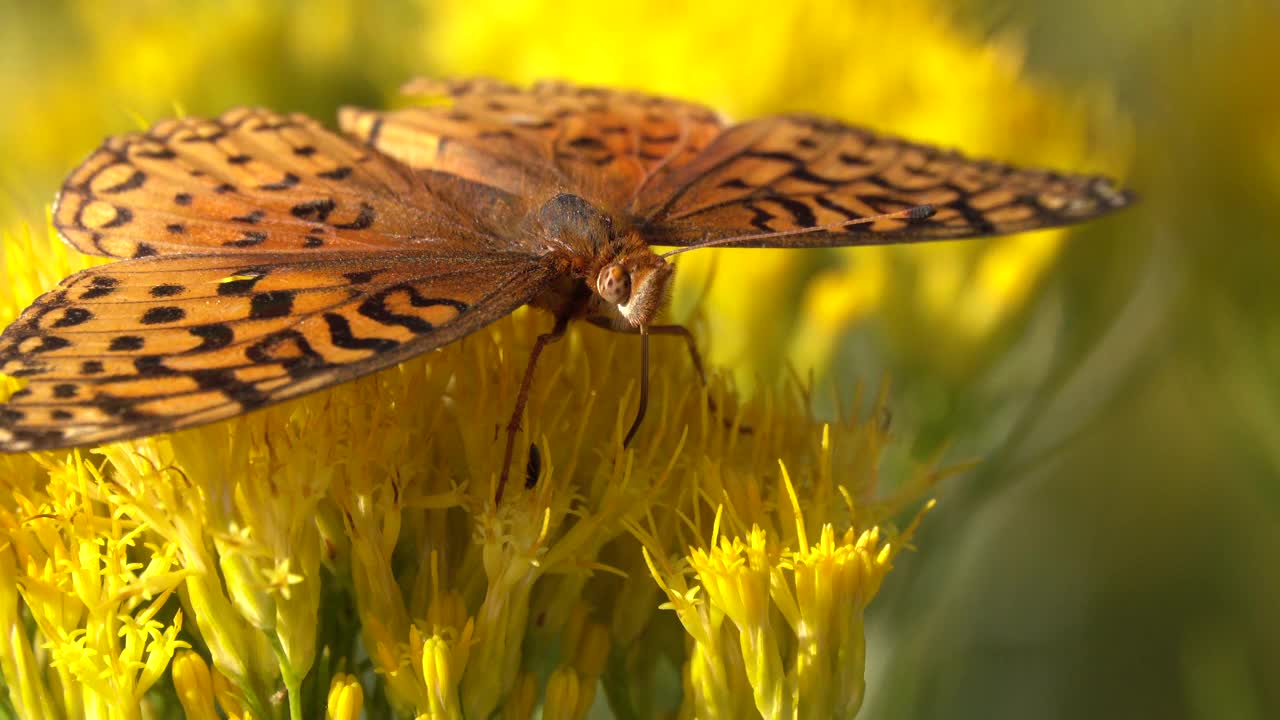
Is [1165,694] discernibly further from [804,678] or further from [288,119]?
[288,119]

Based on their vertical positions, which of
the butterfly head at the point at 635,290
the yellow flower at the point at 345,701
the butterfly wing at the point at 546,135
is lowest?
the yellow flower at the point at 345,701

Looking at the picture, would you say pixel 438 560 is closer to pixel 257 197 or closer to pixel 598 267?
pixel 598 267

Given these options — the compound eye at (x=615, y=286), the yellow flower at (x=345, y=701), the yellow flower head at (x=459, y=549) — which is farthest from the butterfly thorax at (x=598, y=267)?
the yellow flower at (x=345, y=701)

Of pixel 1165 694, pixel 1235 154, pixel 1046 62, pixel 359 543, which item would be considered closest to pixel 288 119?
pixel 359 543

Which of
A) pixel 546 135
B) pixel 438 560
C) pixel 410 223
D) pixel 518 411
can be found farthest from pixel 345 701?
pixel 546 135

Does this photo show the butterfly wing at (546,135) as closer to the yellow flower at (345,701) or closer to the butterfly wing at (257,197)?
the butterfly wing at (257,197)
